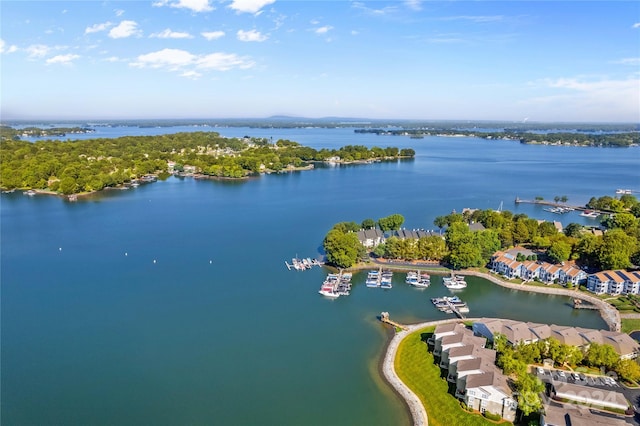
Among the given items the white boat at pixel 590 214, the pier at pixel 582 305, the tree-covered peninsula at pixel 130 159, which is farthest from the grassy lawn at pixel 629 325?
the tree-covered peninsula at pixel 130 159

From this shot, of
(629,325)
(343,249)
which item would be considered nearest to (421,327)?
(343,249)

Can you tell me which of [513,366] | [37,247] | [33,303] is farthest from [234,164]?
[513,366]

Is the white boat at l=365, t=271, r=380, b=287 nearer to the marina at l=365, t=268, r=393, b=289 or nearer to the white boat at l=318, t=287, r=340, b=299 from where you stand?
the marina at l=365, t=268, r=393, b=289

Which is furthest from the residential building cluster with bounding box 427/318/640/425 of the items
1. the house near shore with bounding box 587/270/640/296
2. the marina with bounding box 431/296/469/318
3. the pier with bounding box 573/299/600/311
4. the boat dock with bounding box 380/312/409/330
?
the house near shore with bounding box 587/270/640/296

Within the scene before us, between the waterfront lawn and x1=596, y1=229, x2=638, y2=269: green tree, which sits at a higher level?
x1=596, y1=229, x2=638, y2=269: green tree

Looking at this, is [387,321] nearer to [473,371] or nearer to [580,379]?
[473,371]
